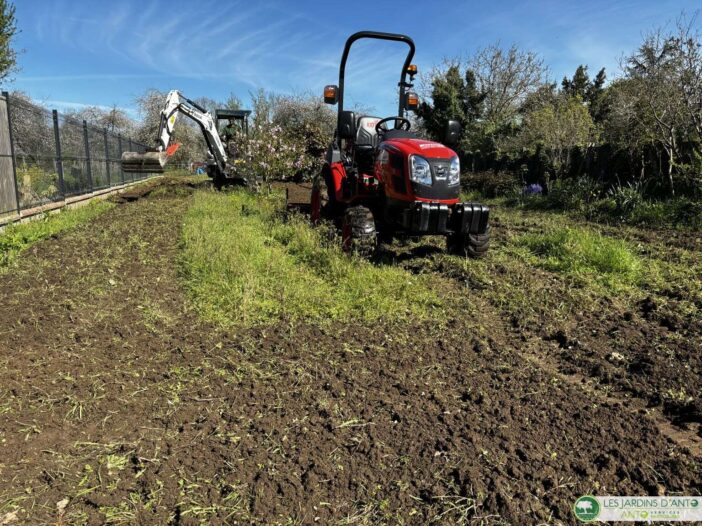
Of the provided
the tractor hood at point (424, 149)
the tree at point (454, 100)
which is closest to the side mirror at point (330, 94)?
the tractor hood at point (424, 149)

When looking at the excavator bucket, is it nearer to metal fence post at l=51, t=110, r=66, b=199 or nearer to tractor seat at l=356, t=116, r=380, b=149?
metal fence post at l=51, t=110, r=66, b=199

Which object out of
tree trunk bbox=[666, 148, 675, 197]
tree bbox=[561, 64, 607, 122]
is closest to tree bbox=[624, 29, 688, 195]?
tree trunk bbox=[666, 148, 675, 197]

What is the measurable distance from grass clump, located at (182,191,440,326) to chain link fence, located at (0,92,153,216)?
4.15 metres

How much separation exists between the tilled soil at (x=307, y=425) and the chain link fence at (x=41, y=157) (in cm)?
587

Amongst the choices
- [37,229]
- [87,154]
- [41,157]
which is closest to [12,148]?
[41,157]

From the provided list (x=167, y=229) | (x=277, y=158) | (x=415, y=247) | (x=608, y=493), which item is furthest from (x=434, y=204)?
(x=277, y=158)

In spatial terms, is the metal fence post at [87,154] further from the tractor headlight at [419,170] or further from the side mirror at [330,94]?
the tractor headlight at [419,170]

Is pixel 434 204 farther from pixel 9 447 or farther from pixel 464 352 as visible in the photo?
pixel 9 447

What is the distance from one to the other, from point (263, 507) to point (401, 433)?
0.80 m

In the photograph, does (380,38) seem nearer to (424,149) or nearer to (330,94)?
(330,94)

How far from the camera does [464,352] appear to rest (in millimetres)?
3408

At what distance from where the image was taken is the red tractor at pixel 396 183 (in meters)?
4.96

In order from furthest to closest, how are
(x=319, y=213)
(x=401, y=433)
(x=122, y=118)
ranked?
(x=122, y=118) → (x=319, y=213) → (x=401, y=433)

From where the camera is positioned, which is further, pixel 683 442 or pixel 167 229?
pixel 167 229
